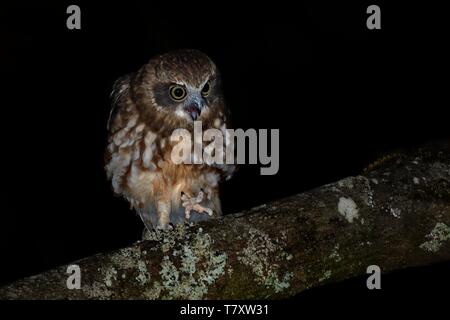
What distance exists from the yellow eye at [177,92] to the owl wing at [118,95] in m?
0.37

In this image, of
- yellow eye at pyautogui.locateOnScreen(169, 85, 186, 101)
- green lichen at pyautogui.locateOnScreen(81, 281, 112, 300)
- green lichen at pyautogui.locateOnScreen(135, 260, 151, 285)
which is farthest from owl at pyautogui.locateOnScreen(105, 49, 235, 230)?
green lichen at pyautogui.locateOnScreen(81, 281, 112, 300)

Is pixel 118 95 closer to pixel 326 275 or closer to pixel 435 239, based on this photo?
pixel 326 275

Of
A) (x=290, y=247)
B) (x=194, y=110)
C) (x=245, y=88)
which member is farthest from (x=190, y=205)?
(x=245, y=88)

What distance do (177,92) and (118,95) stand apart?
528 mm

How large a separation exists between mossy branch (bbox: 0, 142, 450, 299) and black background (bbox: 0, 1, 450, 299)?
2.97 meters

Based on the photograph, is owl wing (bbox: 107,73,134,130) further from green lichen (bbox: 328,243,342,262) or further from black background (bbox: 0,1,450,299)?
green lichen (bbox: 328,243,342,262)

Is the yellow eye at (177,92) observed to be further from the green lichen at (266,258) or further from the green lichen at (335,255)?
the green lichen at (335,255)

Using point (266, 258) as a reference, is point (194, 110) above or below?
above

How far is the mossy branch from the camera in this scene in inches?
74.5

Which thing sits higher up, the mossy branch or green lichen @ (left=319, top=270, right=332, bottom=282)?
the mossy branch

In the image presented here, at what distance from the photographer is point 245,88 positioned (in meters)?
5.48

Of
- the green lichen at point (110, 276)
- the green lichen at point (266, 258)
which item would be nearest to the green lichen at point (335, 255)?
the green lichen at point (266, 258)

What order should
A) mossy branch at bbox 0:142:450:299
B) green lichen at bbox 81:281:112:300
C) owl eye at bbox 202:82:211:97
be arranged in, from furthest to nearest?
owl eye at bbox 202:82:211:97
mossy branch at bbox 0:142:450:299
green lichen at bbox 81:281:112:300

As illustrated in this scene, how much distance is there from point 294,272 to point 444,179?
79cm
